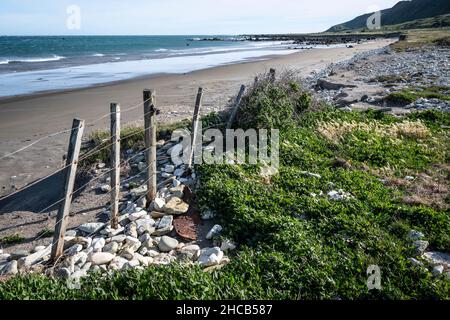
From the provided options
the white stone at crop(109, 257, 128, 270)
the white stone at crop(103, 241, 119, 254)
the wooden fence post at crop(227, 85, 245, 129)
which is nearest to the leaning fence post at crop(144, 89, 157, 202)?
the white stone at crop(103, 241, 119, 254)

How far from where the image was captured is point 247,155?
850 cm

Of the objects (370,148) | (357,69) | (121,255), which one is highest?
(357,69)

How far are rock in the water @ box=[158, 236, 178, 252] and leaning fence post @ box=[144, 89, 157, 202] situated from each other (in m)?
1.36

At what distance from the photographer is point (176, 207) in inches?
267

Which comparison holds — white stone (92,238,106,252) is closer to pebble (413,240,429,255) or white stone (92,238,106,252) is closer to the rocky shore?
pebble (413,240,429,255)

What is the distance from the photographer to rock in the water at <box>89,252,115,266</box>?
211 inches

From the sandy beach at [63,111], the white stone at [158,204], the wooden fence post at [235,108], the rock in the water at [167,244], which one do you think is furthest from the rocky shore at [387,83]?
the rock in the water at [167,244]

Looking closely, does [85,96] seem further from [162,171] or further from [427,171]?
[427,171]

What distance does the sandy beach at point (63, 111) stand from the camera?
33.4ft

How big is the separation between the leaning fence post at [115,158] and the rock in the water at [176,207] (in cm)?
86

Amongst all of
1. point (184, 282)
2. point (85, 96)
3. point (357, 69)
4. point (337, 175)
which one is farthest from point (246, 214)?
point (357, 69)

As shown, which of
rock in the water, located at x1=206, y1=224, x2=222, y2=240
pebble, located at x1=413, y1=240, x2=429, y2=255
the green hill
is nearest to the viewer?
pebble, located at x1=413, y1=240, x2=429, y2=255

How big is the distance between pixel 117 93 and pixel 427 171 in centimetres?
1568

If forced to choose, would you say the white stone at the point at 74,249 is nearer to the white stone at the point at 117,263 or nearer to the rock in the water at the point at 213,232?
the white stone at the point at 117,263
